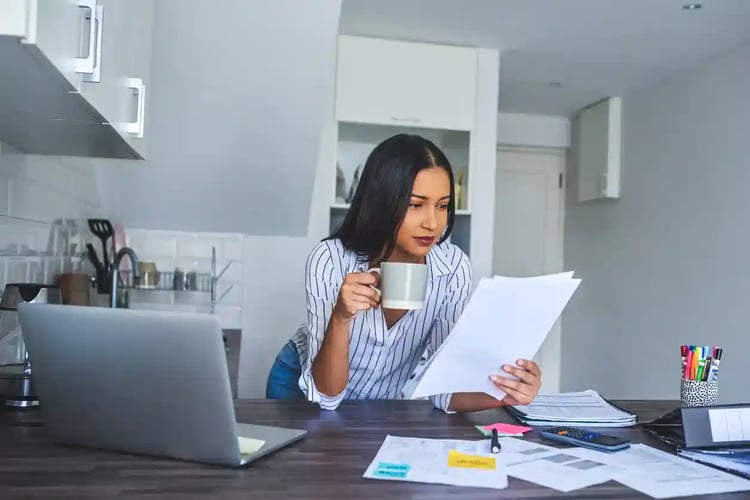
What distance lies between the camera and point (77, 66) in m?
0.97

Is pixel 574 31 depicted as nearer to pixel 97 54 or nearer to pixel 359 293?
pixel 359 293

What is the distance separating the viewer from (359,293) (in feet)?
4.12

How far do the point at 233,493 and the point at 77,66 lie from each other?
24.4 inches

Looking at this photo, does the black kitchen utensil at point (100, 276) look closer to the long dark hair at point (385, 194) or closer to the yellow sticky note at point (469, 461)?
the long dark hair at point (385, 194)

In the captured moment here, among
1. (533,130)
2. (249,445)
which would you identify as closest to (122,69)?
(249,445)

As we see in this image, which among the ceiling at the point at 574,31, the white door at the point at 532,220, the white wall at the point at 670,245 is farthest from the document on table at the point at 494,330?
the white door at the point at 532,220

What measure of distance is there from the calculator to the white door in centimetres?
413

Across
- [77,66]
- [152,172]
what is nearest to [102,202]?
[152,172]

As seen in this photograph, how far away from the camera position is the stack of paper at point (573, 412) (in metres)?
1.23

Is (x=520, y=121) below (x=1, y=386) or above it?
above

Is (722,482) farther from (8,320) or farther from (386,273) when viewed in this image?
(8,320)

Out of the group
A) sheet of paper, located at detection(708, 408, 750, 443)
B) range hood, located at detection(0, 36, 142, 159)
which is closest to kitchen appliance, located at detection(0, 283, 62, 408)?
range hood, located at detection(0, 36, 142, 159)

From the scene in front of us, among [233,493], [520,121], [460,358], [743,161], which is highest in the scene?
[520,121]

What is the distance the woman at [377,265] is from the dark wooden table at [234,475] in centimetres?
25
